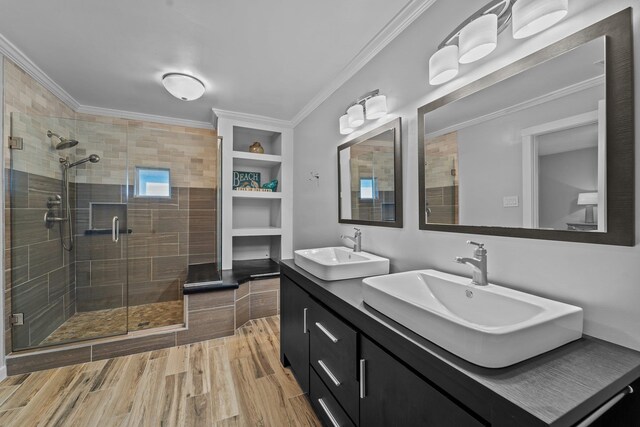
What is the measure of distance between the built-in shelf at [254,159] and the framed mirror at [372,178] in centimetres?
133

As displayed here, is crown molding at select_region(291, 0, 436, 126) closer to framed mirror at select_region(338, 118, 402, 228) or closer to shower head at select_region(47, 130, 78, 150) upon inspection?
framed mirror at select_region(338, 118, 402, 228)

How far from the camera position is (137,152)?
3062 mm

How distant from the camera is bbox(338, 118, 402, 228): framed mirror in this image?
1.67 m

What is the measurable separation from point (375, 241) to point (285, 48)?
4.98ft

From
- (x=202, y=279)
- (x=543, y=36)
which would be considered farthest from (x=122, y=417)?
(x=543, y=36)

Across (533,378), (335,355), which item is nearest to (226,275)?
(335,355)

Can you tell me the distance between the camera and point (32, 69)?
2.12m

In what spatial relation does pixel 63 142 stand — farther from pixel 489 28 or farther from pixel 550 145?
pixel 550 145

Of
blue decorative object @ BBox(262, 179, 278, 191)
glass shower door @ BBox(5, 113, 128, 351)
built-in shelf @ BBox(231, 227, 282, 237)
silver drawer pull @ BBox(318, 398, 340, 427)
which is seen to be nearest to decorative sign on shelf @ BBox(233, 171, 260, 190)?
blue decorative object @ BBox(262, 179, 278, 191)

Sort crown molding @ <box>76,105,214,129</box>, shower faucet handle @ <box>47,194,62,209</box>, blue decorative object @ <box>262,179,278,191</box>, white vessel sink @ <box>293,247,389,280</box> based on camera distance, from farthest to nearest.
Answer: blue decorative object @ <box>262,179,278,191</box> < crown molding @ <box>76,105,214,129</box> < shower faucet handle @ <box>47,194,62,209</box> < white vessel sink @ <box>293,247,389,280</box>

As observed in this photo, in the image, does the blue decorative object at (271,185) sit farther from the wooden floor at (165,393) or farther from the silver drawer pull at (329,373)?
the silver drawer pull at (329,373)

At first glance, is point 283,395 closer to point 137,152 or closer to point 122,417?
point 122,417

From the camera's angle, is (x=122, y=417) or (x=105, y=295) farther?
(x=105, y=295)

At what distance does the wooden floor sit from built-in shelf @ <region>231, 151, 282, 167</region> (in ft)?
6.83
